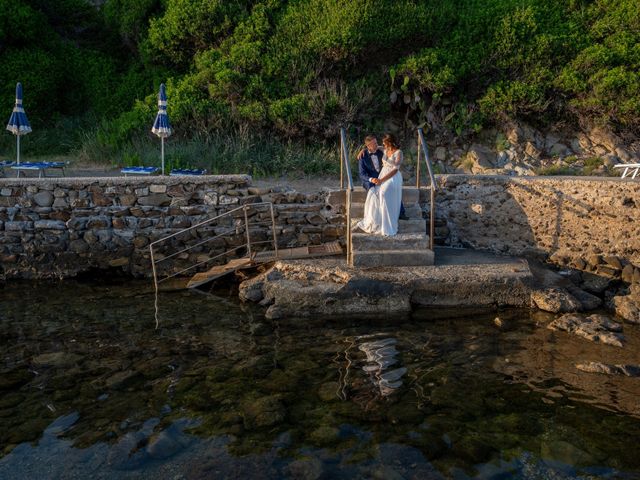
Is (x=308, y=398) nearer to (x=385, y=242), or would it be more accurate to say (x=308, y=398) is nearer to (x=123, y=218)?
(x=385, y=242)

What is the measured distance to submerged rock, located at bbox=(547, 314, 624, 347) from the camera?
672cm

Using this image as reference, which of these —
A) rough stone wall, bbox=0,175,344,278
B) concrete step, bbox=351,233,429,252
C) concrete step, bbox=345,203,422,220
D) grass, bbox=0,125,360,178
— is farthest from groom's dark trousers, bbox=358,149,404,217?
grass, bbox=0,125,360,178

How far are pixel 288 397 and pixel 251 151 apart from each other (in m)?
8.05

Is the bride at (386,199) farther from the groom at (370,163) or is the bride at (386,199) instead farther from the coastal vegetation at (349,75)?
the coastal vegetation at (349,75)

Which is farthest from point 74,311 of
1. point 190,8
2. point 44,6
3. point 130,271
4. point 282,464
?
point 44,6

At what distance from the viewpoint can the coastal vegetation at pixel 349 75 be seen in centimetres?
1282

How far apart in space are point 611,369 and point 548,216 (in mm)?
3549

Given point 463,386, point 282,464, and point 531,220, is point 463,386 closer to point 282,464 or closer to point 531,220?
point 282,464

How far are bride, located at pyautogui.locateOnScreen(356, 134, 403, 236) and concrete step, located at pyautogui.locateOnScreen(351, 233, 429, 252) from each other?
120 millimetres

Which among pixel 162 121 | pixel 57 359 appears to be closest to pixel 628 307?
pixel 57 359

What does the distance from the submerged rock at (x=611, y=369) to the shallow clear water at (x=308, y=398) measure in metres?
0.14

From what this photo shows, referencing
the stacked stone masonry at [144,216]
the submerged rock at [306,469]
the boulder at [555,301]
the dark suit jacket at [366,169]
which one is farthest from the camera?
the stacked stone masonry at [144,216]

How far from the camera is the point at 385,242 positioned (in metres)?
8.45

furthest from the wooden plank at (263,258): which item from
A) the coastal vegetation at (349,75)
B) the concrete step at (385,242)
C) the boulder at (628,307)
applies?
the boulder at (628,307)
